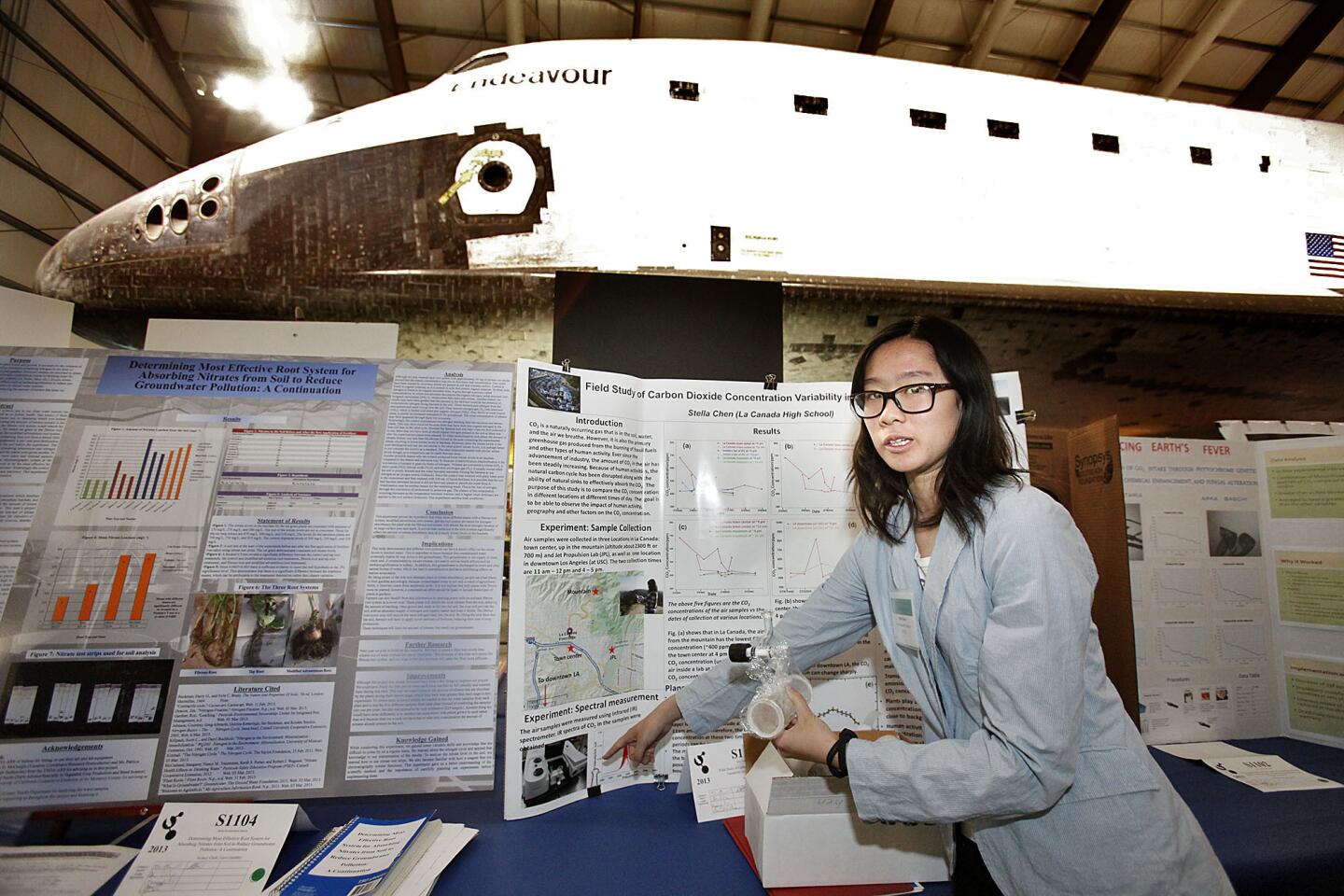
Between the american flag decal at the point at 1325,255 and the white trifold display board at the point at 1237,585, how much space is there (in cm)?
138

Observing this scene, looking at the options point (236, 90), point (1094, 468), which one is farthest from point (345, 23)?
point (1094, 468)

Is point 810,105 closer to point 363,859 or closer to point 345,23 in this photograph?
point 363,859

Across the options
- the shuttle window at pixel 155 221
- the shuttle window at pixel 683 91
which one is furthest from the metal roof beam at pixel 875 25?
the shuttle window at pixel 155 221

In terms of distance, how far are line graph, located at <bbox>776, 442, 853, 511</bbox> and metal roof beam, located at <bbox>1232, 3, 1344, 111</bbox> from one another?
803cm

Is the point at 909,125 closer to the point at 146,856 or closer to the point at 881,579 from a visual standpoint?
the point at 881,579

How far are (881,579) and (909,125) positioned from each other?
2168 millimetres

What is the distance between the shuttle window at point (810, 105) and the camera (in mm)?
2320

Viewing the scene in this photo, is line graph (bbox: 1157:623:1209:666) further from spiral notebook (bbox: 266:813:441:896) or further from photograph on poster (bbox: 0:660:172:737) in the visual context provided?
photograph on poster (bbox: 0:660:172:737)

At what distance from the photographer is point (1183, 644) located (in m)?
2.09

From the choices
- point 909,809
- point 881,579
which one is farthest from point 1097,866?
point 881,579

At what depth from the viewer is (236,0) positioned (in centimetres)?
513

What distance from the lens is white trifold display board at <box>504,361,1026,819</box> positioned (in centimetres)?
147

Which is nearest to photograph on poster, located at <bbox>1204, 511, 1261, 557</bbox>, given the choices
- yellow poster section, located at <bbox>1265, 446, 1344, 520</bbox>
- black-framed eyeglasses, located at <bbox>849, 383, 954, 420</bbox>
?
yellow poster section, located at <bbox>1265, 446, 1344, 520</bbox>

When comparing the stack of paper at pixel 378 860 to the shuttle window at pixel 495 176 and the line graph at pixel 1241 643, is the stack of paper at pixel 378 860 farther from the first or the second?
the line graph at pixel 1241 643
